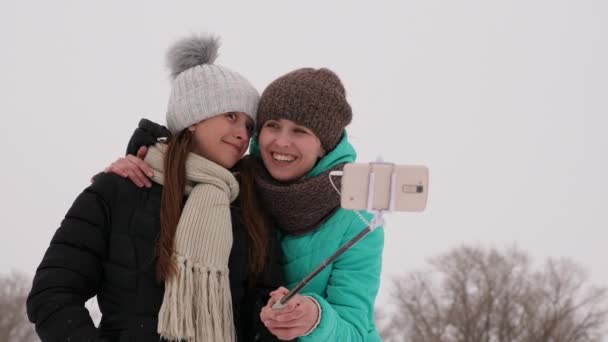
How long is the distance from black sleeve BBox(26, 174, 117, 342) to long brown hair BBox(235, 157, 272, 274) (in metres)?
0.68

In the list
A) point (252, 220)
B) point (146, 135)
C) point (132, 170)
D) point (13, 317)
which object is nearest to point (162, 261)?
point (132, 170)

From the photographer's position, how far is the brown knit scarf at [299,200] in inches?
130

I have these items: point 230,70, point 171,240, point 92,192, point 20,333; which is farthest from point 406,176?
point 20,333

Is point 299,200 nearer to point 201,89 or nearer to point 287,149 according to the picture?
point 287,149

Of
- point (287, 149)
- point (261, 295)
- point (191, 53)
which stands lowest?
point (261, 295)

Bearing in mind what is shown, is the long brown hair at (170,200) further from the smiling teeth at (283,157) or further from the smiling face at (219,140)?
the smiling teeth at (283,157)

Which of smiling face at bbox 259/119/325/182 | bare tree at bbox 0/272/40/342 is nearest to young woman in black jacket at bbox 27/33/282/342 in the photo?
smiling face at bbox 259/119/325/182

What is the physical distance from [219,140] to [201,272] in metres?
0.75

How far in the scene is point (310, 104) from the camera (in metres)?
3.44

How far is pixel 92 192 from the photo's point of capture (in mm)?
2898

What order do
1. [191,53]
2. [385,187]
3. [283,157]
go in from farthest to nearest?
[191,53] < [283,157] < [385,187]

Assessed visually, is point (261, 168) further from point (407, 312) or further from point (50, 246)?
point (407, 312)

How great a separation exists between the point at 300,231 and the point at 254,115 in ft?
2.18

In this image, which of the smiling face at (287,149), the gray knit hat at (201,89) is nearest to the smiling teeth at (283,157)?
the smiling face at (287,149)
